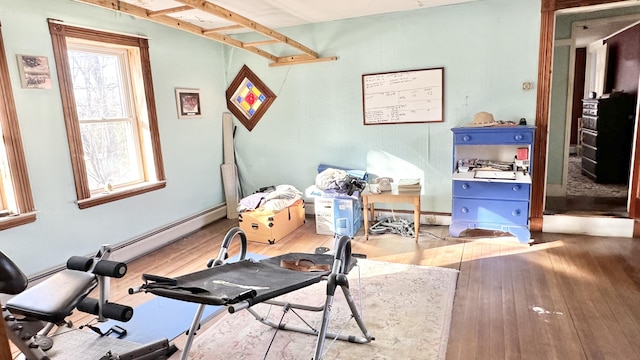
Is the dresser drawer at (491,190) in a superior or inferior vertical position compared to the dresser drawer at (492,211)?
superior

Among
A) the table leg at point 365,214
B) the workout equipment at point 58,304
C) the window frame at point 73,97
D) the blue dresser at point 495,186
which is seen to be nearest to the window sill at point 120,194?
the window frame at point 73,97

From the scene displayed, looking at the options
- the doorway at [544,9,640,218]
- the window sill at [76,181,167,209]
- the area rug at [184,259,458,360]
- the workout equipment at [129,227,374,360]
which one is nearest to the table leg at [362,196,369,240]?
the area rug at [184,259,458,360]

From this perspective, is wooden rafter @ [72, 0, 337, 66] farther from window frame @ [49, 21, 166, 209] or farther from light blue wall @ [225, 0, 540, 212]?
window frame @ [49, 21, 166, 209]

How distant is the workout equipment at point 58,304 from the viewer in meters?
1.96

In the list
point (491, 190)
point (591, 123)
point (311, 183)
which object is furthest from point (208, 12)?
point (591, 123)

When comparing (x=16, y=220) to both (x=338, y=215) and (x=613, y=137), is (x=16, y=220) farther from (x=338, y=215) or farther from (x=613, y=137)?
(x=613, y=137)

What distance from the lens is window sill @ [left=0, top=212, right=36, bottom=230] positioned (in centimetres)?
285

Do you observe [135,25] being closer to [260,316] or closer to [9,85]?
[9,85]

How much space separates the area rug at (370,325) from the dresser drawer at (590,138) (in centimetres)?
394

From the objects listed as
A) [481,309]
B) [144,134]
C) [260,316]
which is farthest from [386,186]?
[144,134]

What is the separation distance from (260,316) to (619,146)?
17.9 ft

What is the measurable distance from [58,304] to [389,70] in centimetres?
371

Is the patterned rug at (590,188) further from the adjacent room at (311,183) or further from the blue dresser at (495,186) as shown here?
the blue dresser at (495,186)

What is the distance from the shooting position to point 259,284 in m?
2.13
